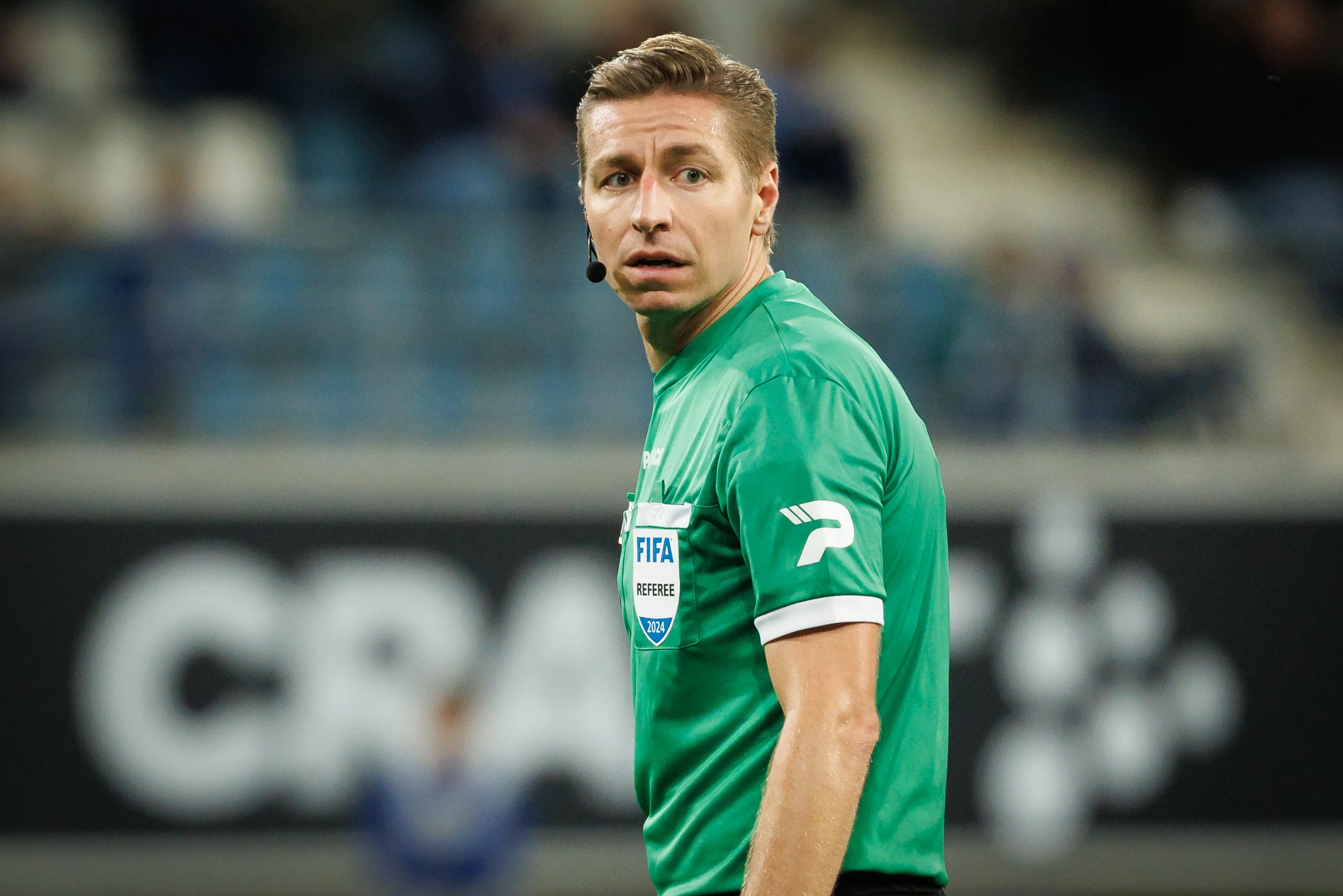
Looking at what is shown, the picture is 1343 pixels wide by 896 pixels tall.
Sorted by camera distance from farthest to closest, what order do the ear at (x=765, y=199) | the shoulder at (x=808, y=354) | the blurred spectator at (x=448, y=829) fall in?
the blurred spectator at (x=448, y=829)
the ear at (x=765, y=199)
the shoulder at (x=808, y=354)

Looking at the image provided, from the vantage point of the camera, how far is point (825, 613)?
2.09 meters

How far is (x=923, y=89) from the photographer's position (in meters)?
13.1

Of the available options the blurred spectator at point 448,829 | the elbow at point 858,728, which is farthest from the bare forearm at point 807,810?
the blurred spectator at point 448,829

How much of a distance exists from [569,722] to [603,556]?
85 centimetres

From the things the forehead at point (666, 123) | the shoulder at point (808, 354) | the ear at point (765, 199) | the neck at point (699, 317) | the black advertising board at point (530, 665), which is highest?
the forehead at point (666, 123)

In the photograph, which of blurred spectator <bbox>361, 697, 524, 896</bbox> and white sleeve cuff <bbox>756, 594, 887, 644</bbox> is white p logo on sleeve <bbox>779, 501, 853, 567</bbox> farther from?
blurred spectator <bbox>361, 697, 524, 896</bbox>

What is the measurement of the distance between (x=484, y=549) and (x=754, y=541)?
6.50 meters

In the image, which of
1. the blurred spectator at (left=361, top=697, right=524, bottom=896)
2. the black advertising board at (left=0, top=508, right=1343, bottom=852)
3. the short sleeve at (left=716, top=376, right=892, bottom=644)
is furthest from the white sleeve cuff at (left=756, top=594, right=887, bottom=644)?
the black advertising board at (left=0, top=508, right=1343, bottom=852)

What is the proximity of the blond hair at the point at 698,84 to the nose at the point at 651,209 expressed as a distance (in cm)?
14

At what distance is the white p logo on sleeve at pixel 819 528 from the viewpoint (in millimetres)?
2090

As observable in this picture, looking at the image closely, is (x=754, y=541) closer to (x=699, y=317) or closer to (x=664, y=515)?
(x=664, y=515)

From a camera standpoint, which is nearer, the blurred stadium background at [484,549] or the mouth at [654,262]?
the mouth at [654,262]

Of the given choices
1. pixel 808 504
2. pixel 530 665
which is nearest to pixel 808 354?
pixel 808 504

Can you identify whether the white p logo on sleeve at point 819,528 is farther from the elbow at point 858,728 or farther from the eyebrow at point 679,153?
the eyebrow at point 679,153
